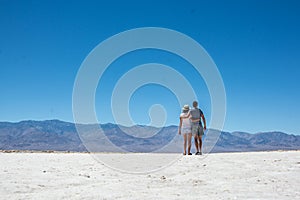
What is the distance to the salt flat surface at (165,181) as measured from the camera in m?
6.38

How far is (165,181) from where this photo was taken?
7.99 metres

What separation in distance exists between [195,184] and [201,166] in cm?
243

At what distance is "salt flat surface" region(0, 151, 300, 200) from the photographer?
638 centimetres

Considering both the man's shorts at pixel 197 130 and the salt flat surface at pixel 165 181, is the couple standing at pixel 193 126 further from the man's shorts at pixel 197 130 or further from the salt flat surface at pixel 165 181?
the salt flat surface at pixel 165 181

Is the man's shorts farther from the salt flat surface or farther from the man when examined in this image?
the salt flat surface

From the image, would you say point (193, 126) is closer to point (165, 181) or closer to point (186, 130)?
point (186, 130)

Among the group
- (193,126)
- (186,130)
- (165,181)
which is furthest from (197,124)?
(165,181)

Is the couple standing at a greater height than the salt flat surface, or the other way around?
the couple standing

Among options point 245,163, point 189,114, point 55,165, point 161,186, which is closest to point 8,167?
point 55,165

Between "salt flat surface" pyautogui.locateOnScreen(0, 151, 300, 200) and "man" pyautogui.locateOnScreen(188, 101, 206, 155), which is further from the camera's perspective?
"man" pyautogui.locateOnScreen(188, 101, 206, 155)

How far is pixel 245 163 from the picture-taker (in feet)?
32.9

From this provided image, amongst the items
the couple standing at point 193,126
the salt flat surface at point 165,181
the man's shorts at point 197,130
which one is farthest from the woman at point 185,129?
the salt flat surface at point 165,181

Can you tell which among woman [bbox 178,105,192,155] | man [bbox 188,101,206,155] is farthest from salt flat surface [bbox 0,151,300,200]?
woman [bbox 178,105,192,155]

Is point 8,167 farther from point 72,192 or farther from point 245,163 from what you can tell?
point 245,163
